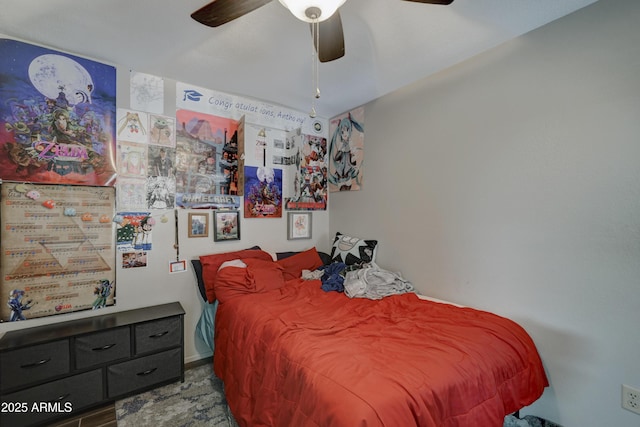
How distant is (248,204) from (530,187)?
7.65 feet

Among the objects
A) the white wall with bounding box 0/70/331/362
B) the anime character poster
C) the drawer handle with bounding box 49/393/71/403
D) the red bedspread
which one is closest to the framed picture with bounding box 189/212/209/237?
the white wall with bounding box 0/70/331/362

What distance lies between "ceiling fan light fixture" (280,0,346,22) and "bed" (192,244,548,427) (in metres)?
1.51

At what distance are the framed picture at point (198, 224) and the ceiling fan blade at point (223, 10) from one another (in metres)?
1.62

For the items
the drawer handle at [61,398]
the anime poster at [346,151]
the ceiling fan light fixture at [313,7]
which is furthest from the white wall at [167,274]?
the ceiling fan light fixture at [313,7]

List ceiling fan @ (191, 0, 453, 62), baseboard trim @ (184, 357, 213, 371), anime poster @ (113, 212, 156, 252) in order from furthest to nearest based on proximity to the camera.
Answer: baseboard trim @ (184, 357, 213, 371) < anime poster @ (113, 212, 156, 252) < ceiling fan @ (191, 0, 453, 62)

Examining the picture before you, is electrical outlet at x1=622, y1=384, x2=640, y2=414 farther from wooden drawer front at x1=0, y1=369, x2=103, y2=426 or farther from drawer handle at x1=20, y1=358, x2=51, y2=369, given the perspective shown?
drawer handle at x1=20, y1=358, x2=51, y2=369

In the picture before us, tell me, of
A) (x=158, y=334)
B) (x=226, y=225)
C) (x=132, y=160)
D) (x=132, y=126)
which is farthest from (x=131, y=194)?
(x=158, y=334)

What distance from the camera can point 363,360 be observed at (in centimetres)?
120

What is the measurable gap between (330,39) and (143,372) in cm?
255

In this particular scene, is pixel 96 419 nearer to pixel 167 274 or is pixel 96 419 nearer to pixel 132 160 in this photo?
pixel 167 274

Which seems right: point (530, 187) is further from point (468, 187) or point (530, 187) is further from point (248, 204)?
point (248, 204)

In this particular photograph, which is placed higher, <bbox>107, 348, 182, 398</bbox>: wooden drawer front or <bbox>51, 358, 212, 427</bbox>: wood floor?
<bbox>107, 348, 182, 398</bbox>: wooden drawer front

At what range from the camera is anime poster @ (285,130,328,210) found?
Result: 10.1ft

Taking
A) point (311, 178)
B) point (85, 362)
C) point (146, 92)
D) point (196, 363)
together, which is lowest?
point (196, 363)
